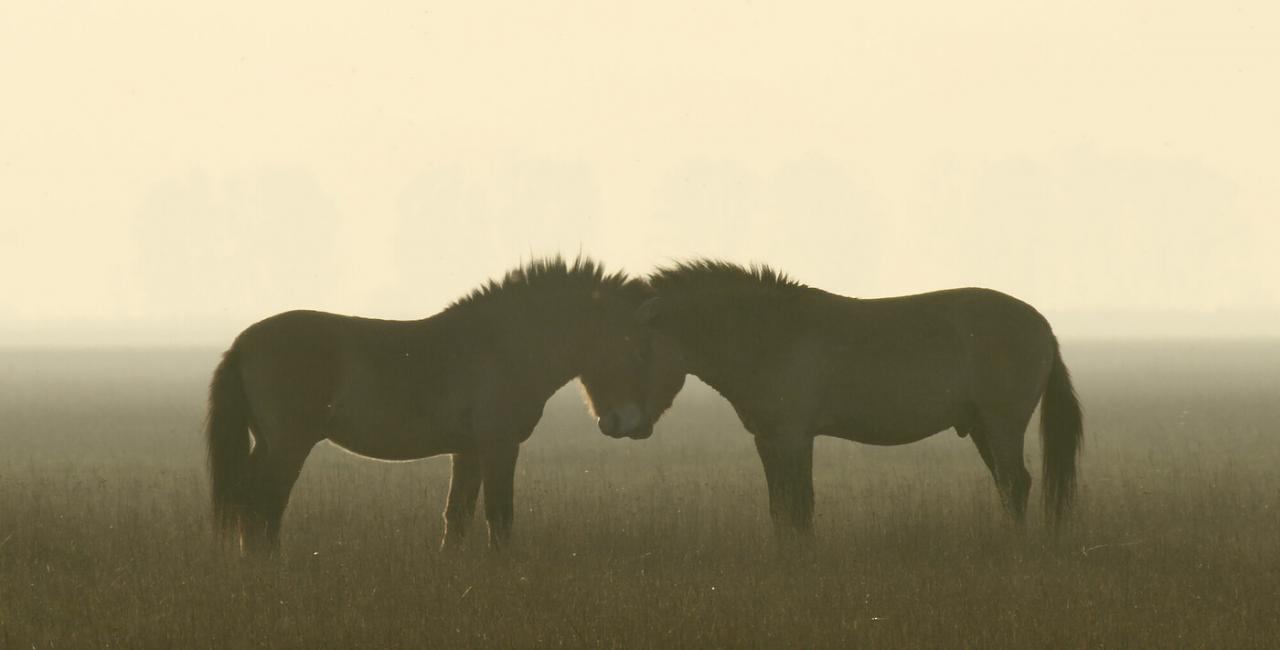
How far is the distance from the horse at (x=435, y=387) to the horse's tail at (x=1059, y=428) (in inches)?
134

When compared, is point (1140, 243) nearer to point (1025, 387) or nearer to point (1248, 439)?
point (1248, 439)

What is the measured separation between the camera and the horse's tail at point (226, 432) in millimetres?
10789

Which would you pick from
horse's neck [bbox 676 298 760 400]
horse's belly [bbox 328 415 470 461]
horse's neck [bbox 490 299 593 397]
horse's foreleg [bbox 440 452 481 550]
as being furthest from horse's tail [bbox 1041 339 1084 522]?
horse's belly [bbox 328 415 470 461]

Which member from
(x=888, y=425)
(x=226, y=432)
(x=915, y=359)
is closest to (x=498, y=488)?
(x=226, y=432)

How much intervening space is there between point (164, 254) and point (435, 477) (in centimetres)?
18356

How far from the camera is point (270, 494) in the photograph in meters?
10.7

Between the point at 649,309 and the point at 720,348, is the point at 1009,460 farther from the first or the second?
the point at 649,309

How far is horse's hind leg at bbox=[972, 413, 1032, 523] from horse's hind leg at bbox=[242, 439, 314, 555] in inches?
214

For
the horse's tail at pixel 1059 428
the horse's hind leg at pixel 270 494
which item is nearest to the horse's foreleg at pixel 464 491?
the horse's hind leg at pixel 270 494

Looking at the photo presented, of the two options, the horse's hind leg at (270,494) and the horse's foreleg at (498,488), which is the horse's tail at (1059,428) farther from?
the horse's hind leg at (270,494)

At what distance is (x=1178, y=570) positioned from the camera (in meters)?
9.99

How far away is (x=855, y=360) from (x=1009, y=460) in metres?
1.54

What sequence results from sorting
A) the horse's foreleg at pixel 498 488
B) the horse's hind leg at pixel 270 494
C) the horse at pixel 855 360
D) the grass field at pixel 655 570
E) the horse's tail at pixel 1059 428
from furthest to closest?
the horse's tail at pixel 1059 428 → the horse at pixel 855 360 → the horse's foreleg at pixel 498 488 → the horse's hind leg at pixel 270 494 → the grass field at pixel 655 570

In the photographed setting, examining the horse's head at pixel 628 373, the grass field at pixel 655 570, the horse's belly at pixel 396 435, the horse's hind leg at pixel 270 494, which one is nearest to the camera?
the grass field at pixel 655 570
